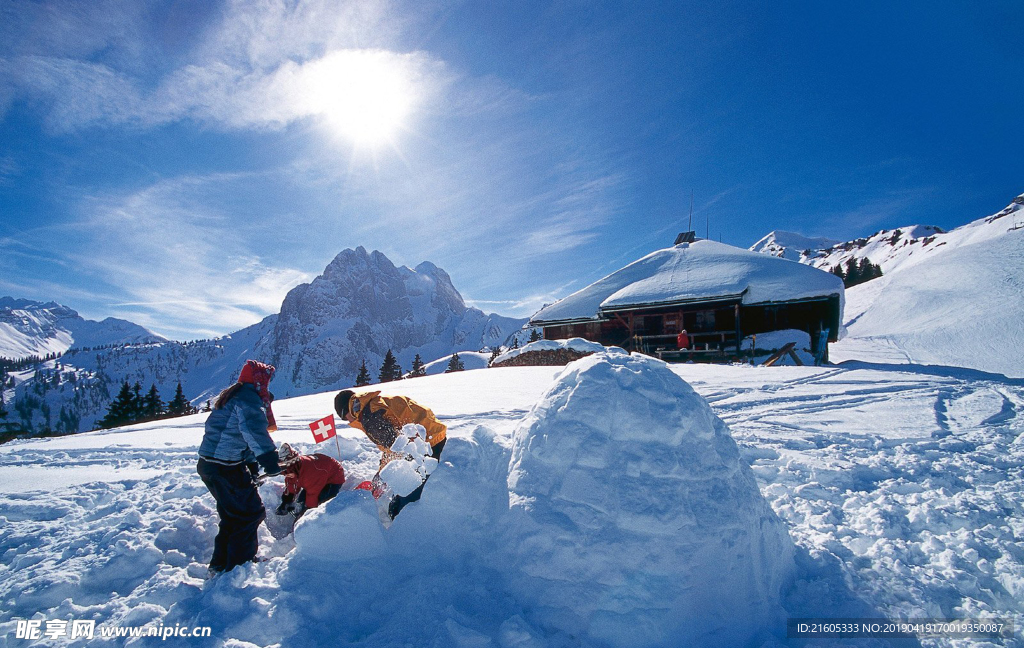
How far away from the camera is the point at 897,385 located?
795 cm

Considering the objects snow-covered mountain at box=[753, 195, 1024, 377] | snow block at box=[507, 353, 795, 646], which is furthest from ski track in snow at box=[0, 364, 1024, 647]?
snow-covered mountain at box=[753, 195, 1024, 377]

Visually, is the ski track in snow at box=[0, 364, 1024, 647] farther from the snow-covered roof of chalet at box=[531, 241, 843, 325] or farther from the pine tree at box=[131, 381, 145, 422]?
the pine tree at box=[131, 381, 145, 422]

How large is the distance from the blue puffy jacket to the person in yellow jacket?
706 millimetres

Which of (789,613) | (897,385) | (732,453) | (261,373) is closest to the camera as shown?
(789,613)

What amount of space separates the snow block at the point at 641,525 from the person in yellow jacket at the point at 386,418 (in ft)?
2.79

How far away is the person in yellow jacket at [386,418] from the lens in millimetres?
3503

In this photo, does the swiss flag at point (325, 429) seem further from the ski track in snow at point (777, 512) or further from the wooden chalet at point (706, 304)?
the wooden chalet at point (706, 304)

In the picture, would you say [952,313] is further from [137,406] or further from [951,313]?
[137,406]

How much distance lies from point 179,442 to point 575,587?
5964 mm

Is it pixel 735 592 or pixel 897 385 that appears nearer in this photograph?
pixel 735 592

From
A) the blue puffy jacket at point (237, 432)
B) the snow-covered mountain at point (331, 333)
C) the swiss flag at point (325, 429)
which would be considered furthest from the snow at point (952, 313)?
the snow-covered mountain at point (331, 333)

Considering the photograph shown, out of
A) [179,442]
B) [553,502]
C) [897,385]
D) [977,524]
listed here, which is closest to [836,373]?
[897,385]

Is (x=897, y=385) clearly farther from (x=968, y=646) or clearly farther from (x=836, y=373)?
(x=968, y=646)

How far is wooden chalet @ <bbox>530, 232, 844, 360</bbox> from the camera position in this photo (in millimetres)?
14094
